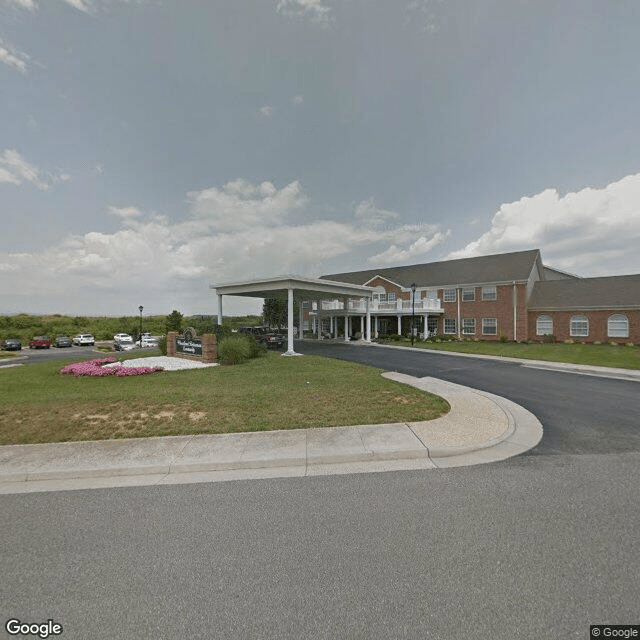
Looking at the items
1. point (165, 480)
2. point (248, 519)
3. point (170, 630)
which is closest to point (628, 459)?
point (248, 519)

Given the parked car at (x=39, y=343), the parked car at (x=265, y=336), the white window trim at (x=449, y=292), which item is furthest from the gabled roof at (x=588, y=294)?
the parked car at (x=39, y=343)

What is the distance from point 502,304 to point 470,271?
5293mm

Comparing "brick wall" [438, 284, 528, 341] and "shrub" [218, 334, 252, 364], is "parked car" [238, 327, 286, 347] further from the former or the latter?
"brick wall" [438, 284, 528, 341]

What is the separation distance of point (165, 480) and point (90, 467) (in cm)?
134

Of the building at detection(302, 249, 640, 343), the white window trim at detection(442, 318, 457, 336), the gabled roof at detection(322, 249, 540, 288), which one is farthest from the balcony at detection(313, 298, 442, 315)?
the gabled roof at detection(322, 249, 540, 288)

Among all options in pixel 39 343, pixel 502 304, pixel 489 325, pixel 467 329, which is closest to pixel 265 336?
pixel 467 329

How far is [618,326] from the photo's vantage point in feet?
85.0

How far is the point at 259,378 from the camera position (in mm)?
11750

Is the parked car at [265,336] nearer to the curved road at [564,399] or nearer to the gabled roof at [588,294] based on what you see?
the curved road at [564,399]

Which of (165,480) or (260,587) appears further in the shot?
(165,480)

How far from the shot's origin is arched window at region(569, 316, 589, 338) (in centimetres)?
2723

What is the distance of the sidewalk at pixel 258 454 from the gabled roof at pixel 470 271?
28266 millimetres

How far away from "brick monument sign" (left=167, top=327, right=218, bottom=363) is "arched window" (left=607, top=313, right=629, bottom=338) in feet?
101

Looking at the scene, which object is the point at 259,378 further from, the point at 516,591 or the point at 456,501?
the point at 516,591
